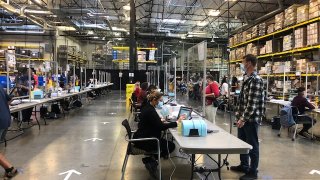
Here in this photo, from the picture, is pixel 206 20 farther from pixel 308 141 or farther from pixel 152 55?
pixel 308 141

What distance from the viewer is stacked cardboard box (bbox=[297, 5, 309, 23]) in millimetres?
9836

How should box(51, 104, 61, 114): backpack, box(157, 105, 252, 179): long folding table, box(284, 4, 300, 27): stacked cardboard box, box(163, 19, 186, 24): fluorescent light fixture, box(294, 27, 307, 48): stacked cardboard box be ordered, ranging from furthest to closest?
box(163, 19, 186, 24): fluorescent light fixture < box(51, 104, 61, 114): backpack < box(284, 4, 300, 27): stacked cardboard box < box(294, 27, 307, 48): stacked cardboard box < box(157, 105, 252, 179): long folding table

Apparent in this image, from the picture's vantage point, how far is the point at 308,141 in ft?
24.1

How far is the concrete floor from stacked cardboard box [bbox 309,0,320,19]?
3.54 meters

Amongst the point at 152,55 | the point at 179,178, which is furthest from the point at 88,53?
the point at 179,178

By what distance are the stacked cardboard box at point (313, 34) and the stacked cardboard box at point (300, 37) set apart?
0.28 metres

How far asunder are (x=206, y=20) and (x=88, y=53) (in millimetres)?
14800

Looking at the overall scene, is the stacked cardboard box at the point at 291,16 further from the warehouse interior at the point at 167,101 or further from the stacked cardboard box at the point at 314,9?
the stacked cardboard box at the point at 314,9

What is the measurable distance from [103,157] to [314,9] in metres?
7.30

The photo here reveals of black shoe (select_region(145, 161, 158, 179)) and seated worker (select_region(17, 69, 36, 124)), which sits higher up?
seated worker (select_region(17, 69, 36, 124))

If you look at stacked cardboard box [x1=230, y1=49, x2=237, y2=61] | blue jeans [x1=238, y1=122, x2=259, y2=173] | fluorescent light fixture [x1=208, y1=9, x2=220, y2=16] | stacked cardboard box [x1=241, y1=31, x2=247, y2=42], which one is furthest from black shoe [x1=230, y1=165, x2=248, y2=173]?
fluorescent light fixture [x1=208, y1=9, x2=220, y2=16]

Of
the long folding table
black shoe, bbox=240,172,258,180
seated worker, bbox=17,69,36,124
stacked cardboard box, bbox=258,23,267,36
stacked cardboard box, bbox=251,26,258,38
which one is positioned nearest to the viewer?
the long folding table

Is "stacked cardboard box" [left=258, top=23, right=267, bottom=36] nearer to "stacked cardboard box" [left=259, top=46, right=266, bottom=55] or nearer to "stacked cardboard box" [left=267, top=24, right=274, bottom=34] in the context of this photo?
"stacked cardboard box" [left=267, top=24, right=274, bottom=34]

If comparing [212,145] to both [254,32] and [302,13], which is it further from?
[254,32]
